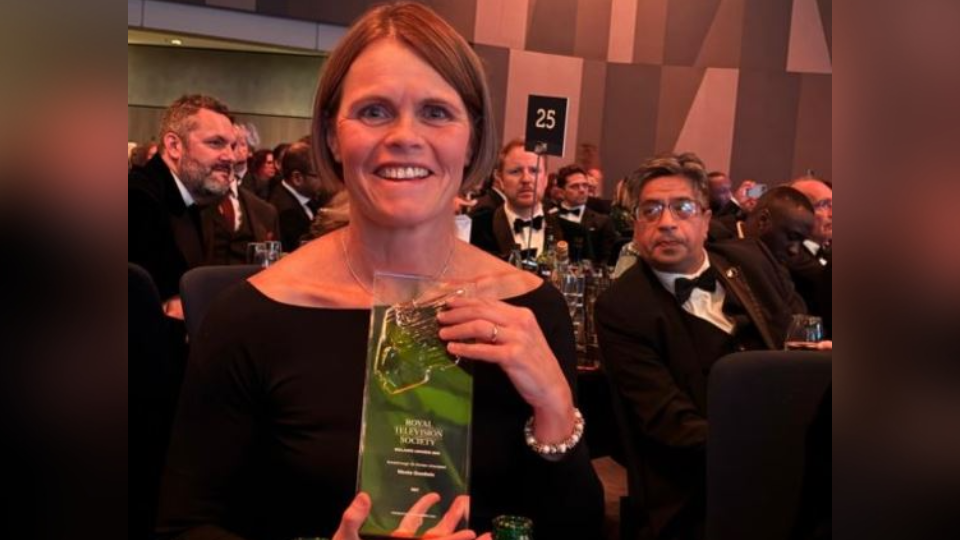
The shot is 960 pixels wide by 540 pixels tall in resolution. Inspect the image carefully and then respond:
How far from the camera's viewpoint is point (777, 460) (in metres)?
2.06

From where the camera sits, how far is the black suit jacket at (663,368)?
115 inches

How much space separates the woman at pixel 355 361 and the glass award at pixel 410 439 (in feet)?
0.61

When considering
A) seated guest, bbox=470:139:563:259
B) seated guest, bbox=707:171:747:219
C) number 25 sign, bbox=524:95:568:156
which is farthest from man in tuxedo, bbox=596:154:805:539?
seated guest, bbox=707:171:747:219

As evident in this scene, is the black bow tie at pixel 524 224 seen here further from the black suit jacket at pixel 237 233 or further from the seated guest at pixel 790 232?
the seated guest at pixel 790 232

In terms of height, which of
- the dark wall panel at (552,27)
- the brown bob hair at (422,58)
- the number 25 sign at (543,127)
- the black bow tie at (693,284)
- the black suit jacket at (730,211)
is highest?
the dark wall panel at (552,27)

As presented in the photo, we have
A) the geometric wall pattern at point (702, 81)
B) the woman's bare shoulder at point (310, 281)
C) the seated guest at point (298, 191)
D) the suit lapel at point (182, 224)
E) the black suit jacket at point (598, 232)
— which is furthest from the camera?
the geometric wall pattern at point (702, 81)

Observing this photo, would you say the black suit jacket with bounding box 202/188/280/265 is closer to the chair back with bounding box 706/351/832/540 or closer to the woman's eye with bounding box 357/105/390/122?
the chair back with bounding box 706/351/832/540

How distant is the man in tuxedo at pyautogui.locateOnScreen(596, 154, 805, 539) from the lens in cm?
293

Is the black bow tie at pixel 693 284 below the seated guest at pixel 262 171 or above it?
below

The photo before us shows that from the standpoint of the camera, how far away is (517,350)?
1.32 m

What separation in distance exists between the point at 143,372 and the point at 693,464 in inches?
64.9

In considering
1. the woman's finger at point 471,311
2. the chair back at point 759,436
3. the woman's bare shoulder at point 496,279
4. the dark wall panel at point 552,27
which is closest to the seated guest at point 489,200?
the chair back at point 759,436
